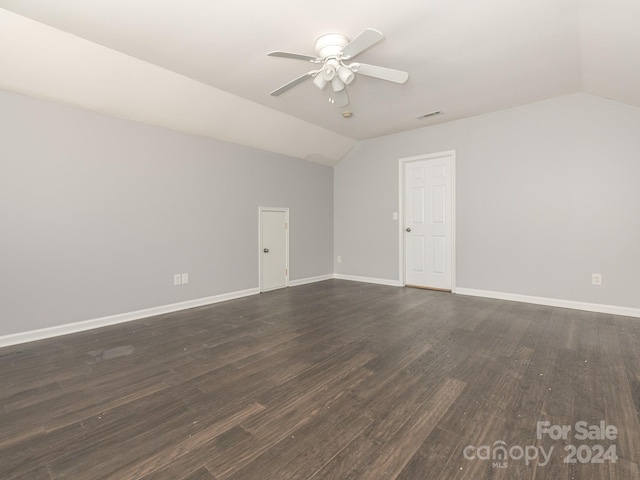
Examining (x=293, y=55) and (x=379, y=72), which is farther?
(x=379, y=72)

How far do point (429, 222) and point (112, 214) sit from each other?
4520mm

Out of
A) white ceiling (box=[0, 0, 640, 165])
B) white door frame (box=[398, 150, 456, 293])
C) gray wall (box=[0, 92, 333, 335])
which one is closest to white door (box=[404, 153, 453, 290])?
white door frame (box=[398, 150, 456, 293])

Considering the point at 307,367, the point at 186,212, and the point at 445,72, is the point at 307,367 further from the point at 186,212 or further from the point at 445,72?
the point at 445,72

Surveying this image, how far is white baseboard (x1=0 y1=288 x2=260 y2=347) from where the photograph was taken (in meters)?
2.85

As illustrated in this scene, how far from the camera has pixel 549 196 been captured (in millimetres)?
3998

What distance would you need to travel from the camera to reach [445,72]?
3195 millimetres

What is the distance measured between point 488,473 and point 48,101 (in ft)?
14.7

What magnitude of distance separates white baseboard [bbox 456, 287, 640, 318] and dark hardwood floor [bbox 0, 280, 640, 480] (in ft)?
0.90

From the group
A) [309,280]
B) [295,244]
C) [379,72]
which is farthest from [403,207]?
[379,72]

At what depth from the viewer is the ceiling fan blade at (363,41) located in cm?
205

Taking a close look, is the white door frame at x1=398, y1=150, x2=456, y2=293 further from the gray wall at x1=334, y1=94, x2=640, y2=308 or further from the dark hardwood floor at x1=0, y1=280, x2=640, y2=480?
the dark hardwood floor at x1=0, y1=280, x2=640, y2=480

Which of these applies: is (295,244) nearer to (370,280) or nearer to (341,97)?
(370,280)

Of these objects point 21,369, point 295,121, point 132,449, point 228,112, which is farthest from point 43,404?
A: point 295,121

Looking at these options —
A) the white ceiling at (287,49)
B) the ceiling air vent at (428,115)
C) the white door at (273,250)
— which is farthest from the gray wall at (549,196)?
the white door at (273,250)
